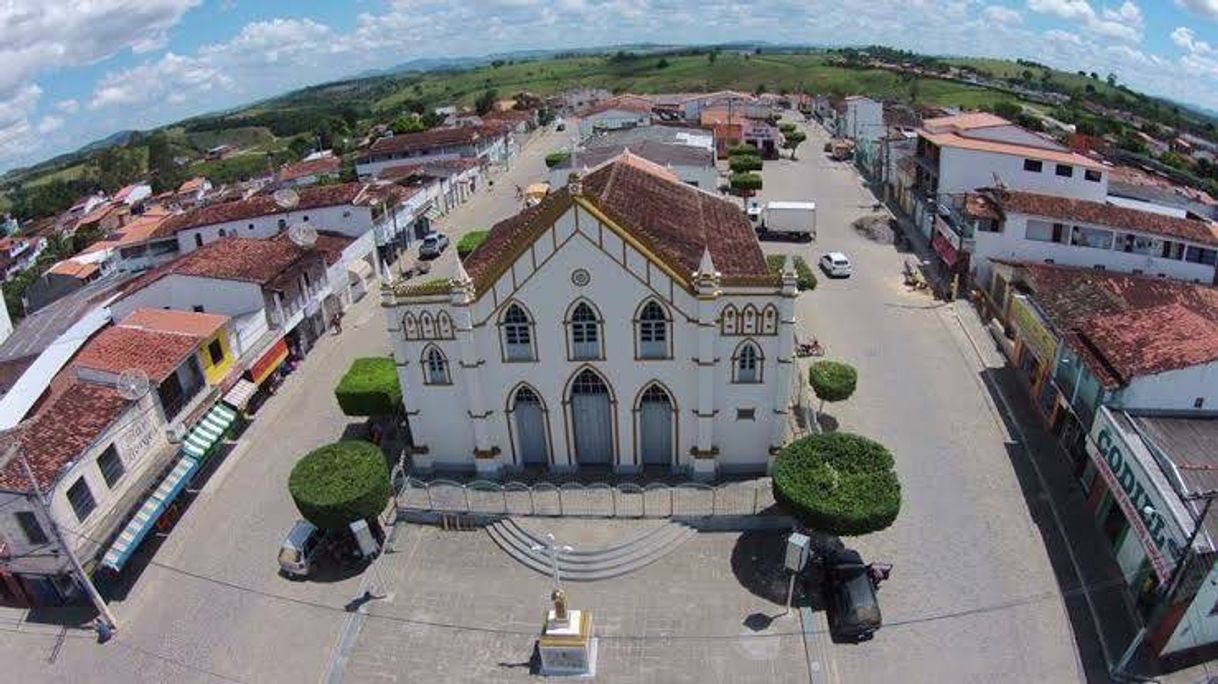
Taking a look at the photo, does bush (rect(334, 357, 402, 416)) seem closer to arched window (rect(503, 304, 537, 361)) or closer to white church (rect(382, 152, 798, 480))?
white church (rect(382, 152, 798, 480))

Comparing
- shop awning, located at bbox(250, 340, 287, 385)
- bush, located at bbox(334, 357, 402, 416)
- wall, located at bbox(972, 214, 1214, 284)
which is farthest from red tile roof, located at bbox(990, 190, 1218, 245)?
shop awning, located at bbox(250, 340, 287, 385)

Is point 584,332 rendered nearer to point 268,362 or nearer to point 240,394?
point 240,394

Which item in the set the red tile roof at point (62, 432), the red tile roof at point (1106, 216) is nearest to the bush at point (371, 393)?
the red tile roof at point (62, 432)

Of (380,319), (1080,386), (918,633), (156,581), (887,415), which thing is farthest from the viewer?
(380,319)

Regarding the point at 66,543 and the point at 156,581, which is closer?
the point at 66,543

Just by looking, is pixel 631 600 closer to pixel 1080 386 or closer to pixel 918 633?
pixel 918 633

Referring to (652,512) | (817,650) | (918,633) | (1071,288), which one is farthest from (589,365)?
(1071,288)
